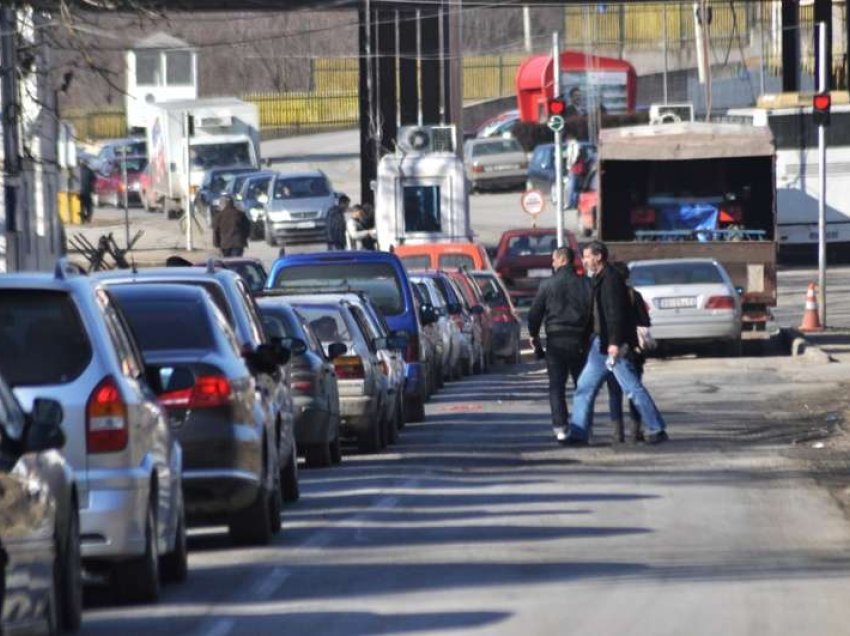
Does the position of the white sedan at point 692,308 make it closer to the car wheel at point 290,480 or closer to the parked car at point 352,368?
the parked car at point 352,368

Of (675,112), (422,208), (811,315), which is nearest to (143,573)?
(811,315)

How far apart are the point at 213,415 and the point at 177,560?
1366 millimetres

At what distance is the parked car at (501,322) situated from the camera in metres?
35.2

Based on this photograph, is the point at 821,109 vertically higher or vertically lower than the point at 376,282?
higher

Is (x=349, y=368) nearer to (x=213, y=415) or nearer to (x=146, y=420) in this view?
(x=213, y=415)

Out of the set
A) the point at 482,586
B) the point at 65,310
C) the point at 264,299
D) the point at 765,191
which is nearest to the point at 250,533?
the point at 482,586

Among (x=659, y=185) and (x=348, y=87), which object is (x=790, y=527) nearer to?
(x=659, y=185)

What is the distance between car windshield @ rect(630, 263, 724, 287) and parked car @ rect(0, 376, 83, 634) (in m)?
22.6

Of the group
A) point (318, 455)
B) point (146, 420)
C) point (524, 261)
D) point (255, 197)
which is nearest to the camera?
point (146, 420)

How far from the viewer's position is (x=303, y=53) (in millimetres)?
89625

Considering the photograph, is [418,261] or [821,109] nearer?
[821,109]

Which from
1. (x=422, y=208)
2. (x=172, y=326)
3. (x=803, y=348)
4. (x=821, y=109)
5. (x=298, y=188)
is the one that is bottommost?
(x=803, y=348)

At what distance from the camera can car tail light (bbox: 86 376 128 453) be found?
1035 centimetres

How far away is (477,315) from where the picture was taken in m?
33.1
